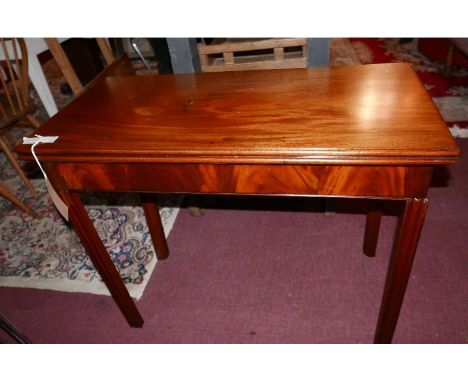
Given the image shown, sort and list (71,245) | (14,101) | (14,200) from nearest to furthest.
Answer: (71,245) < (14,200) < (14,101)

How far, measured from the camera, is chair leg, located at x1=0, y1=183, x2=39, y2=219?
183 cm

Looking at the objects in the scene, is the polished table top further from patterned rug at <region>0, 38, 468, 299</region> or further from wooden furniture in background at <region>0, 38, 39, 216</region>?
wooden furniture in background at <region>0, 38, 39, 216</region>

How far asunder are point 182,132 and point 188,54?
0.77 m

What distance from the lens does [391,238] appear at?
157 centimetres

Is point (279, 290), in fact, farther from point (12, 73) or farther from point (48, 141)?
point (12, 73)

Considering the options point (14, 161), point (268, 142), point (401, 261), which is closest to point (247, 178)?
point (268, 142)

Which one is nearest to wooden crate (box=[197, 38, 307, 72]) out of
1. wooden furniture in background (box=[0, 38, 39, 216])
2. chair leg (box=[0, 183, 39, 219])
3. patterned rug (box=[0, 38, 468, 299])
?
patterned rug (box=[0, 38, 468, 299])

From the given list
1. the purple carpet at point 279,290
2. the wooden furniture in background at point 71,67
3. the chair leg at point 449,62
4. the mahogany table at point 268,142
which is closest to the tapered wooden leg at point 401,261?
the mahogany table at point 268,142

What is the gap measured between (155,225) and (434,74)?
8.35 feet

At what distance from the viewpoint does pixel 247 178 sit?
79cm

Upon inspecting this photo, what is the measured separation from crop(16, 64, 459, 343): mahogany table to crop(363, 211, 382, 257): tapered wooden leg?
45 centimetres
